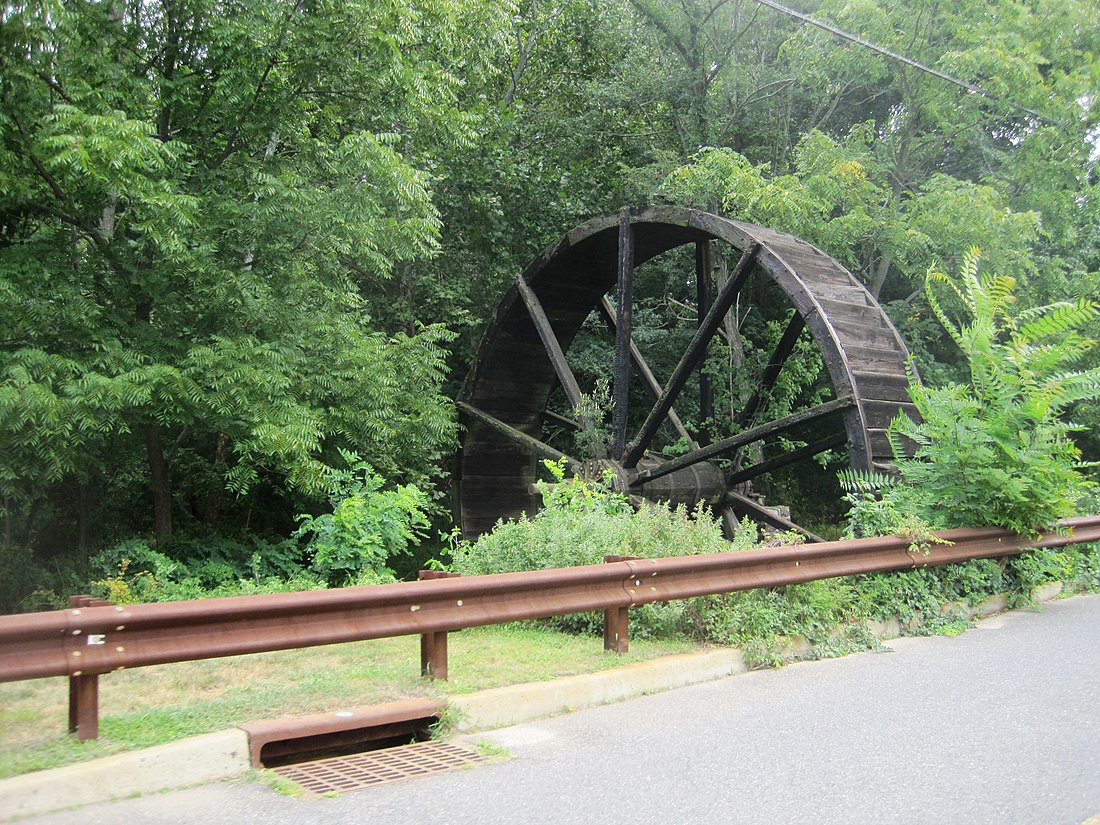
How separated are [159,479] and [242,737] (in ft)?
27.5

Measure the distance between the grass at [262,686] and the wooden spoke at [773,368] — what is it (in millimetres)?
7969

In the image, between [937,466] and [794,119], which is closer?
[937,466]

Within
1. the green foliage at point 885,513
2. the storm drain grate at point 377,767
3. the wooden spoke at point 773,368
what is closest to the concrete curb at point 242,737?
the storm drain grate at point 377,767

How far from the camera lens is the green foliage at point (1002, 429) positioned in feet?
26.5

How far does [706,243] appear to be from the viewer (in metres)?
14.1

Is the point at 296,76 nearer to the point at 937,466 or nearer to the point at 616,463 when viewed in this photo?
the point at 616,463

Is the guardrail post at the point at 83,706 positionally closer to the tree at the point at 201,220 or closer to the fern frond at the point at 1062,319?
the tree at the point at 201,220

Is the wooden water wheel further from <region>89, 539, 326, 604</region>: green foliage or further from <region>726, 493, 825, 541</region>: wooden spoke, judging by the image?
<region>89, 539, 326, 604</region>: green foliage

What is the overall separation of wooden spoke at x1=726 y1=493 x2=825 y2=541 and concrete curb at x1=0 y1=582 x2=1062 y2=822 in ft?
20.3

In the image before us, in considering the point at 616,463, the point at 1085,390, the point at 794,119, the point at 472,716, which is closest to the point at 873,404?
the point at 1085,390

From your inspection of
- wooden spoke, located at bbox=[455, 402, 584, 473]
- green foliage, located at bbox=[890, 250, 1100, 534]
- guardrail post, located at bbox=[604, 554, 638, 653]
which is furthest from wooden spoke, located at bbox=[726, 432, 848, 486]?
guardrail post, located at bbox=[604, 554, 638, 653]

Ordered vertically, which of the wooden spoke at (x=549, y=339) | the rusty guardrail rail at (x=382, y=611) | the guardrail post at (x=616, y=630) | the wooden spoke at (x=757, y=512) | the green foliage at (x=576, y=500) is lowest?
the guardrail post at (x=616, y=630)

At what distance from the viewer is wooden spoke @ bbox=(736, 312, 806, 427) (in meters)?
13.7

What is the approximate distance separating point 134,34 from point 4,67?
1403 millimetres
